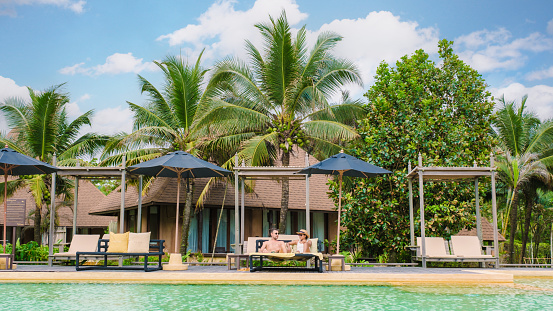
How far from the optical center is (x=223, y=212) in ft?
70.5

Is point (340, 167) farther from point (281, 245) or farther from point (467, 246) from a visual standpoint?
point (467, 246)

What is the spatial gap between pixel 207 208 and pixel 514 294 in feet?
46.6

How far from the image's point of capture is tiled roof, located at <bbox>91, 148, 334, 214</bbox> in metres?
20.5

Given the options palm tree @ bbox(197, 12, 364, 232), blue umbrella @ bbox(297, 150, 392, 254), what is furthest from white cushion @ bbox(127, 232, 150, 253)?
palm tree @ bbox(197, 12, 364, 232)

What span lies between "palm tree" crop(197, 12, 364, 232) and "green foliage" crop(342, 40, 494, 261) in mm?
1286

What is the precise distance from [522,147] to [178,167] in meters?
20.2

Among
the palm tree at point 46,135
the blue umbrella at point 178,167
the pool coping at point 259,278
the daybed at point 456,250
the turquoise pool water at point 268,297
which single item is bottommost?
the turquoise pool water at point 268,297

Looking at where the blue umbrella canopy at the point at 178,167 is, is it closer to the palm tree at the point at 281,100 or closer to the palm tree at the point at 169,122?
the palm tree at the point at 281,100

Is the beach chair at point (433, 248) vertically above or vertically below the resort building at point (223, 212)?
below

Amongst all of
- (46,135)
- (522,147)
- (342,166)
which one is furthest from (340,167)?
(522,147)

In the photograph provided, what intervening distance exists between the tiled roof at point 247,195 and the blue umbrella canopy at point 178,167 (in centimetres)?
600

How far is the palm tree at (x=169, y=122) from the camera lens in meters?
18.6

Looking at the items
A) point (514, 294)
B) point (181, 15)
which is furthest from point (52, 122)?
point (181, 15)

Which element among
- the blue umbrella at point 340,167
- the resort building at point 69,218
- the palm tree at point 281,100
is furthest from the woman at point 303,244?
the resort building at point 69,218
